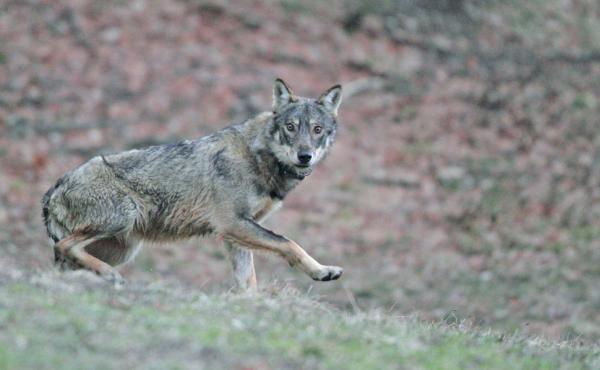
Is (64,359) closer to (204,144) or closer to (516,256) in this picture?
(204,144)

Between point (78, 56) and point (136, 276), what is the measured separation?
21.1 ft

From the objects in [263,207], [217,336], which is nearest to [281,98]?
[263,207]

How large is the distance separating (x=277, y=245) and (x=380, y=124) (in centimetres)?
1062

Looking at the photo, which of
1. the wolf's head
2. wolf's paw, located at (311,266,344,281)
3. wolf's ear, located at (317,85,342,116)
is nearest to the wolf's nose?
the wolf's head

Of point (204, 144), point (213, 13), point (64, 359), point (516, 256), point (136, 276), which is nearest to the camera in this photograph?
point (64, 359)

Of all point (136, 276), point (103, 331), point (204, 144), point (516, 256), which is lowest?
point (136, 276)

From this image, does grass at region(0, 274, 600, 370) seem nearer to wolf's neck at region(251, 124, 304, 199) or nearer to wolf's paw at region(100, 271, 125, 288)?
wolf's paw at region(100, 271, 125, 288)

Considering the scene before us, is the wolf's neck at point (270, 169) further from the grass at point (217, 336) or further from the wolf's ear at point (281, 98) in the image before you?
the grass at point (217, 336)

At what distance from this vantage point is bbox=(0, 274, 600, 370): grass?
6578 mm

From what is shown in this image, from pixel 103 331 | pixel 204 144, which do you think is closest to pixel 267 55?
pixel 204 144

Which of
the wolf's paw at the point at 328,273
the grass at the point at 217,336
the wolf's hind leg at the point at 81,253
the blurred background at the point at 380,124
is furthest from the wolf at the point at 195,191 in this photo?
the blurred background at the point at 380,124

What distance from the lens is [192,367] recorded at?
21.0 ft

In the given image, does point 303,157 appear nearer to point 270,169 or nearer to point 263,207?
point 270,169

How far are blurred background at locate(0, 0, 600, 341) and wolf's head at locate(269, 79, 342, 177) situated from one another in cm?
450
